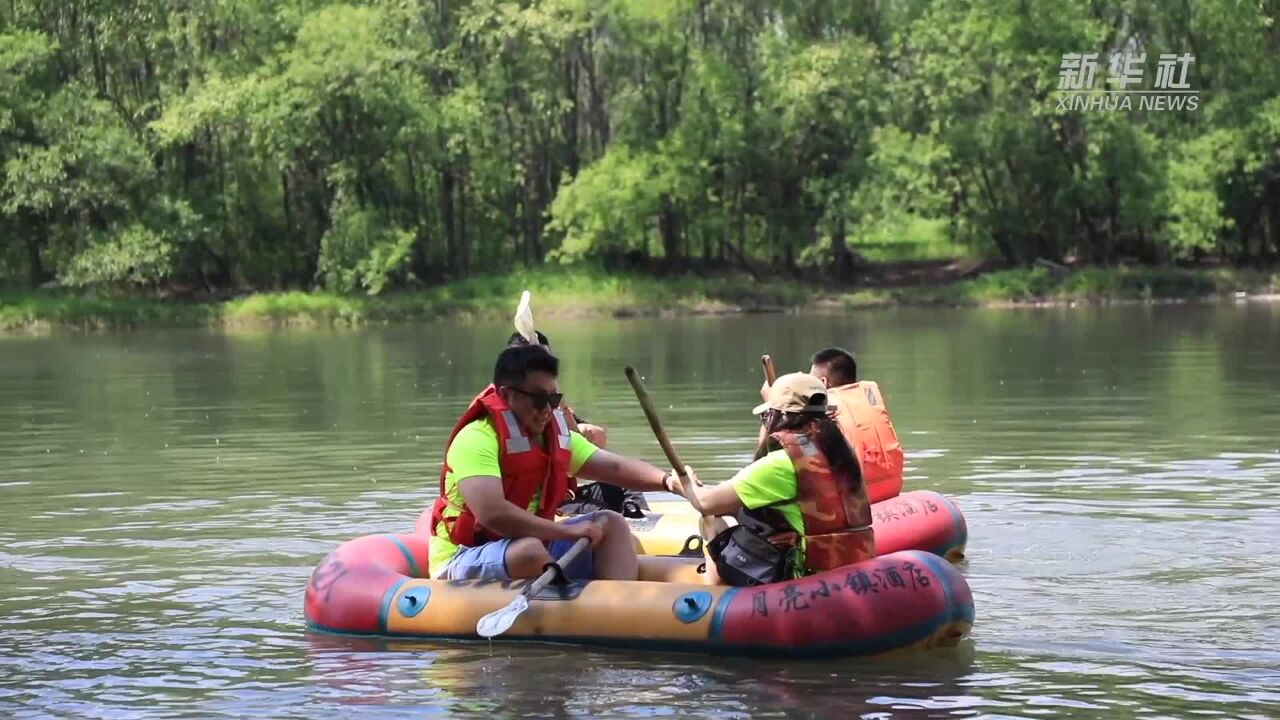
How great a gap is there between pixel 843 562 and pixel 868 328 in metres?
26.4

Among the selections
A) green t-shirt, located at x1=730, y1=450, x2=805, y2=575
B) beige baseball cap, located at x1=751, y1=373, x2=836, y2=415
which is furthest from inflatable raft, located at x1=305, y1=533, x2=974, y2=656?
beige baseball cap, located at x1=751, y1=373, x2=836, y2=415

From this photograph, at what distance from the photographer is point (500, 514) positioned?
27.2 feet

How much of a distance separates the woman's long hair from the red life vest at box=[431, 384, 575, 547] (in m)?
1.06

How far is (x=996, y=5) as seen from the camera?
1797 inches

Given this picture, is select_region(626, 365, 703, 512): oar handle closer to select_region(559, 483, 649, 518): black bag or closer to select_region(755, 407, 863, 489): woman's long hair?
select_region(755, 407, 863, 489): woman's long hair

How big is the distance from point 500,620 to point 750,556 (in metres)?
1.13

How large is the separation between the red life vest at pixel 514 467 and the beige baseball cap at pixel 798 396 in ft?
3.48

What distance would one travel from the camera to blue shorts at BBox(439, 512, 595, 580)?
858 centimetres

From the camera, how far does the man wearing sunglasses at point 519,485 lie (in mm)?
8266

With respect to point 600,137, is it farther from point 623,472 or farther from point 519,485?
point 519,485

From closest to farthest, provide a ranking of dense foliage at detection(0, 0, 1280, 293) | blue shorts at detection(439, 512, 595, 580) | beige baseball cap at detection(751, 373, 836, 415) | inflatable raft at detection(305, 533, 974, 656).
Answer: beige baseball cap at detection(751, 373, 836, 415) → inflatable raft at detection(305, 533, 974, 656) → blue shorts at detection(439, 512, 595, 580) → dense foliage at detection(0, 0, 1280, 293)

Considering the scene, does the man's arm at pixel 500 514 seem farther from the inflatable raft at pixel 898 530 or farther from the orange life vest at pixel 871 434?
the orange life vest at pixel 871 434

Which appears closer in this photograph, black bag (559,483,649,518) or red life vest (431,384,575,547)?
red life vest (431,384,575,547)

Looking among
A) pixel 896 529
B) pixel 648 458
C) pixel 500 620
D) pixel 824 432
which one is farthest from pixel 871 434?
pixel 648 458
